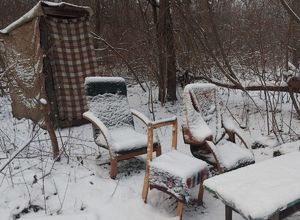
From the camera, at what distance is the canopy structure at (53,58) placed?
5438mm

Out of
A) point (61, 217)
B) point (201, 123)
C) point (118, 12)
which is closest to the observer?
point (61, 217)

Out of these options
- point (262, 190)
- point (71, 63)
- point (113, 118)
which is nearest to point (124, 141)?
point (113, 118)

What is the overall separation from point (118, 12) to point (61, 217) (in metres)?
8.36

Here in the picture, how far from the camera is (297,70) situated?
4.87 m

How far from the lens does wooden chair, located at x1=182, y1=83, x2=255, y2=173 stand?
3443 mm

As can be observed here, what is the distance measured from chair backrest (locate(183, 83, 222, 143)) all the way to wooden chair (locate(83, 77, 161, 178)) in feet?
1.62

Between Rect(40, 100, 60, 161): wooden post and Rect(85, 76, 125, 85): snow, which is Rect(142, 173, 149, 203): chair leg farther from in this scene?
Rect(85, 76, 125, 85): snow

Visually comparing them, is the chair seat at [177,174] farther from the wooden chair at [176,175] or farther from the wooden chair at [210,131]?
the wooden chair at [210,131]

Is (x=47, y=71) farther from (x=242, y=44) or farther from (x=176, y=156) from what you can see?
(x=242, y=44)

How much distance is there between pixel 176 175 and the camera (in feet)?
9.85

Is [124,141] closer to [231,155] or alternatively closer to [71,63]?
[231,155]

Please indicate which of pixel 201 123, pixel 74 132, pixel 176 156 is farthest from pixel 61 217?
pixel 74 132

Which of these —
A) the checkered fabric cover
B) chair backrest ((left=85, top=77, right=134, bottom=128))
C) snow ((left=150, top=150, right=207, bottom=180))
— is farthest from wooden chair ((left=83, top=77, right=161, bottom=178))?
the checkered fabric cover

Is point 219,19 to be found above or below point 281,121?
above
